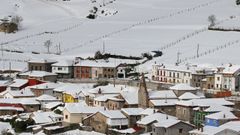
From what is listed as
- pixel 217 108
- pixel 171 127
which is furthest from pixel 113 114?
pixel 217 108

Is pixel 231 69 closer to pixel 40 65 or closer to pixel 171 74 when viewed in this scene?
pixel 171 74

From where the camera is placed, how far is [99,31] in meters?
66.3

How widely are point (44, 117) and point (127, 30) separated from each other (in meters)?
28.7

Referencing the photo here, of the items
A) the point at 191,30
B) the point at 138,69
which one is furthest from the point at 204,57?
the point at 191,30

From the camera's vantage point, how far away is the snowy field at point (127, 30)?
182ft

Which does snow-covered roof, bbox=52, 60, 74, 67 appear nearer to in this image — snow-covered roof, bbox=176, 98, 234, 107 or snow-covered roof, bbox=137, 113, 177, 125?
snow-covered roof, bbox=176, 98, 234, 107

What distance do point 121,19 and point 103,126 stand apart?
119 feet

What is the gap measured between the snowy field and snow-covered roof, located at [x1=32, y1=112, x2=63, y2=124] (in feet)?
47.5

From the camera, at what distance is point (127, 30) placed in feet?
215

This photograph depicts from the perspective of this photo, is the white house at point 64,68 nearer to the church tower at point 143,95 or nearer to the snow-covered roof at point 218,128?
the church tower at point 143,95

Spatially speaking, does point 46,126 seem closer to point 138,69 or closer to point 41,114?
point 41,114

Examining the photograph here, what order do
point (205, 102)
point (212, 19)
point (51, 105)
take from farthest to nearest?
point (212, 19) < point (51, 105) < point (205, 102)

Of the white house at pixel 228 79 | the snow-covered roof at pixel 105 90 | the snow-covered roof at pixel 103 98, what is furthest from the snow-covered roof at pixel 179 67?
the snow-covered roof at pixel 103 98

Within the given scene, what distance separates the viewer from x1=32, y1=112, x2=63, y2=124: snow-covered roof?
121ft
